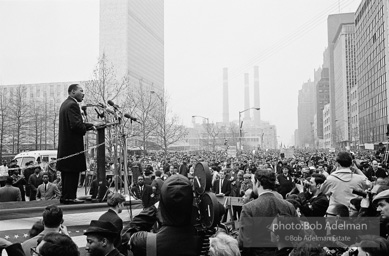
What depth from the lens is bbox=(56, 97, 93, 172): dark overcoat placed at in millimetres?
7230

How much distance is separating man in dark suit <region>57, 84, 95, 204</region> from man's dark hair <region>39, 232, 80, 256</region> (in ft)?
14.1

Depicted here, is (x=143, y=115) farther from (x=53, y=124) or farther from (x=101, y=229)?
(x=101, y=229)

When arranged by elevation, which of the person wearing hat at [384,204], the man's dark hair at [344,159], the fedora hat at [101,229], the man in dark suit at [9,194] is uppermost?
the man's dark hair at [344,159]

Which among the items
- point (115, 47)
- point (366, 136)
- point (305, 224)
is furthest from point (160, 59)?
point (305, 224)

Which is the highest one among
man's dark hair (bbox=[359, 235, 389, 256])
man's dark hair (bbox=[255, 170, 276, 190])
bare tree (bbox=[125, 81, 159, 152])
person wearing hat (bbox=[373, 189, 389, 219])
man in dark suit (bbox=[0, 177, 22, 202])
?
bare tree (bbox=[125, 81, 159, 152])

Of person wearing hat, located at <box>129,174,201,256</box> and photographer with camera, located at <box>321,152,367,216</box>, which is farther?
photographer with camera, located at <box>321,152,367,216</box>

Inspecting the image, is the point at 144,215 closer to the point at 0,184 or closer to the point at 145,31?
the point at 0,184

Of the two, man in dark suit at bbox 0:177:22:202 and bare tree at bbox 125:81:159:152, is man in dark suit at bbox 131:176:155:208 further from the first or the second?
bare tree at bbox 125:81:159:152

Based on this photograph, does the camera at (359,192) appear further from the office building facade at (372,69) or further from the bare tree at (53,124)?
the office building facade at (372,69)

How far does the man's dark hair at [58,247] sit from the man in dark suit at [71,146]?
431 centimetres

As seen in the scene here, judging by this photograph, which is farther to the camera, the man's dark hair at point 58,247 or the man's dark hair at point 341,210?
the man's dark hair at point 341,210

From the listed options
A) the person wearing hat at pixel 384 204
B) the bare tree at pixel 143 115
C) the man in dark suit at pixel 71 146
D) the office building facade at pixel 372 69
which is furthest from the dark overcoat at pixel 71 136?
the office building facade at pixel 372 69

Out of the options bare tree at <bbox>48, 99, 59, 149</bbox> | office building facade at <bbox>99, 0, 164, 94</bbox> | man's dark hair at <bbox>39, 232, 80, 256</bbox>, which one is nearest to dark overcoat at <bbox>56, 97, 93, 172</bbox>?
man's dark hair at <bbox>39, 232, 80, 256</bbox>

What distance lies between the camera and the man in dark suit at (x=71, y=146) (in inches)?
285
